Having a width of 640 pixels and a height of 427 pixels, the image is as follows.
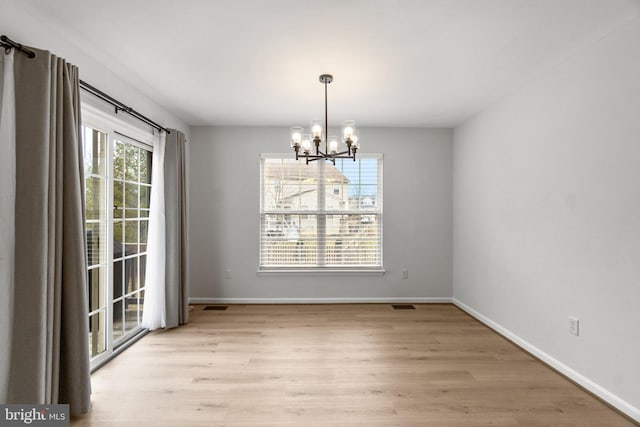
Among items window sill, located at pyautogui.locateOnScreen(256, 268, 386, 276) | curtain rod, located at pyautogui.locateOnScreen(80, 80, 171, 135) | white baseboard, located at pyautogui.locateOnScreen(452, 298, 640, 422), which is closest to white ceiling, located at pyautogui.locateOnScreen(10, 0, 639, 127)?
curtain rod, located at pyautogui.locateOnScreen(80, 80, 171, 135)

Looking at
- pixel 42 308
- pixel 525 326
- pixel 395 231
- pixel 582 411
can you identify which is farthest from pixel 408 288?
pixel 42 308

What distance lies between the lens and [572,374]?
107 inches

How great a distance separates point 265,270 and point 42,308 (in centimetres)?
315

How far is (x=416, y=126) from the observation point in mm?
4965

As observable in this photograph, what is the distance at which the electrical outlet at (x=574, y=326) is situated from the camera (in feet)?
8.78

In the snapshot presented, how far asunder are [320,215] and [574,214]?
3088mm

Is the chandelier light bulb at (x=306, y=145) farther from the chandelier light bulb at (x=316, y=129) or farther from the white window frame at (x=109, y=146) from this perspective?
the white window frame at (x=109, y=146)

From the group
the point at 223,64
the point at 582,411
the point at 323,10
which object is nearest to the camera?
the point at 323,10

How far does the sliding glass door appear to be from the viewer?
287 centimetres

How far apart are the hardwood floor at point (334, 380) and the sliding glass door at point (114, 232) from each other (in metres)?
0.33

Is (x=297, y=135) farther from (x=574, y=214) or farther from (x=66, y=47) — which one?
(x=574, y=214)

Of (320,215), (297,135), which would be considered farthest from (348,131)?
(320,215)

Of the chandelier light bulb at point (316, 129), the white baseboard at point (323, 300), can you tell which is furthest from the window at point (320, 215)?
the chandelier light bulb at point (316, 129)

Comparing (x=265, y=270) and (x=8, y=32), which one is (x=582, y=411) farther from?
(x=8, y=32)
